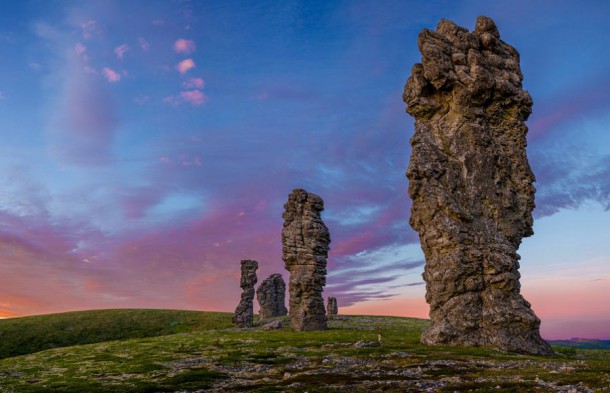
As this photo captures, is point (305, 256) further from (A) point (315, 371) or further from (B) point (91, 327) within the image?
(B) point (91, 327)

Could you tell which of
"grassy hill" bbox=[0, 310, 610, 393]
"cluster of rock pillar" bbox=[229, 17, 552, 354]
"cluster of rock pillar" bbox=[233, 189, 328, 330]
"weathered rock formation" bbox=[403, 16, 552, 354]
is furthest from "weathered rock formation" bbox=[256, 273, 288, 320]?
"weathered rock formation" bbox=[403, 16, 552, 354]

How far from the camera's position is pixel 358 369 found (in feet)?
94.7

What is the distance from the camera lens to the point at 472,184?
155ft

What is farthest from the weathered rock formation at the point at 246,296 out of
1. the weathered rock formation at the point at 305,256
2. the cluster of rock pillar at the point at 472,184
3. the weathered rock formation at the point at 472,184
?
the weathered rock formation at the point at 472,184

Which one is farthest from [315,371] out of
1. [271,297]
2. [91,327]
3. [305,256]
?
[91,327]

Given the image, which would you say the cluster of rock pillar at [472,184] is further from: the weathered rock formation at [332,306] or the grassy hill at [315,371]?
the weathered rock formation at [332,306]

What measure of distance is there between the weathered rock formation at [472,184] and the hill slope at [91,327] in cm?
6548

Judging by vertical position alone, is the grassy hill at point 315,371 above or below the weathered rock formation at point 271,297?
below

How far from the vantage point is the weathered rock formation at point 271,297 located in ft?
359

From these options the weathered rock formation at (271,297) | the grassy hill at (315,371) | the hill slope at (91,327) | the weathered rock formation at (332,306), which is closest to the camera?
the grassy hill at (315,371)

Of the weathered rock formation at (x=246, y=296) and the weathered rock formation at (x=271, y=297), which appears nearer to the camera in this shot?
the weathered rock formation at (x=246, y=296)

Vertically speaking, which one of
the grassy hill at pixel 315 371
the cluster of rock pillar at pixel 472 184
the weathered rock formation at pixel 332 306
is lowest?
the grassy hill at pixel 315 371

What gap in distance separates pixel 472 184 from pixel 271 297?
7360cm

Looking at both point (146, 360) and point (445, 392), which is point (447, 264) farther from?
point (146, 360)
